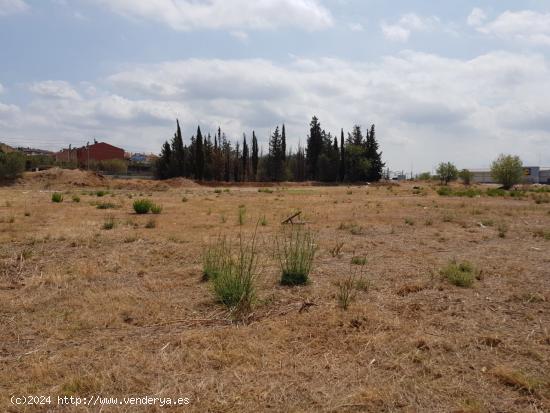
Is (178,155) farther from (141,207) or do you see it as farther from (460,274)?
(460,274)

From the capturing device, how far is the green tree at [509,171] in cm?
4897

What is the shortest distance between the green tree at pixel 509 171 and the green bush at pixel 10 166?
157 ft

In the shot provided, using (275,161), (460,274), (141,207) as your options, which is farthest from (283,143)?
(460,274)

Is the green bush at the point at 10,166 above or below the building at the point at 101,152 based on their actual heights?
below

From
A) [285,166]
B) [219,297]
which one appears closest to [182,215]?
[219,297]

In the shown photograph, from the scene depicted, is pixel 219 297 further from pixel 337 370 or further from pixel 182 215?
pixel 182 215

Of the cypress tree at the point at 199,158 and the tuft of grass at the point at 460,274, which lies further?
the cypress tree at the point at 199,158

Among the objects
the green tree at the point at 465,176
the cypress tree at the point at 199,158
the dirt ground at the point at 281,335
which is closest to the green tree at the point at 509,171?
the green tree at the point at 465,176

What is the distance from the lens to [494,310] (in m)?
5.45

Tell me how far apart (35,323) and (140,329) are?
1.20 meters

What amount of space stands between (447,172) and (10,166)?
50112 mm

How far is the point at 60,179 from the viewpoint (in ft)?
144

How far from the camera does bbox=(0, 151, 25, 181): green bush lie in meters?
42.8

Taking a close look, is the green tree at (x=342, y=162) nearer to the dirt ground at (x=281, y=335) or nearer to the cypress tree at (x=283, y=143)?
the cypress tree at (x=283, y=143)
